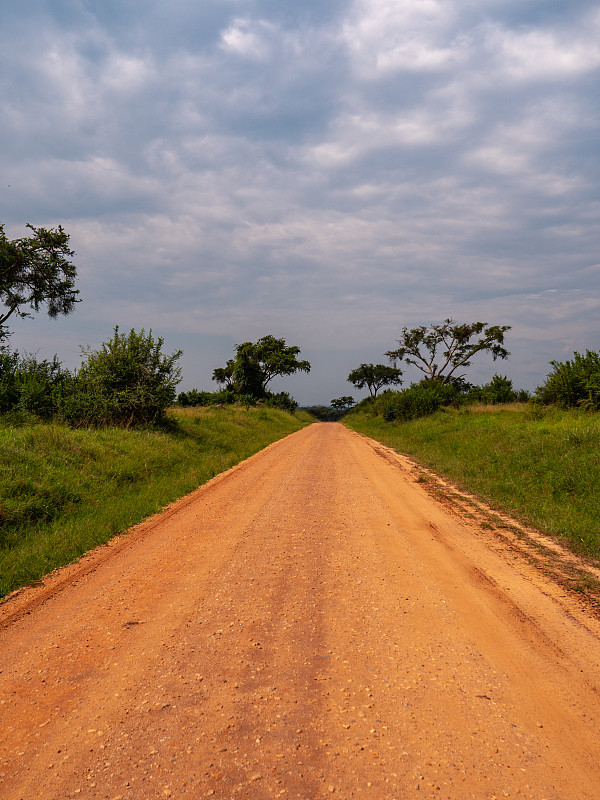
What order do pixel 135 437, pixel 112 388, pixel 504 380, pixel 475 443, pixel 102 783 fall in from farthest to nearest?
pixel 504 380
pixel 112 388
pixel 475 443
pixel 135 437
pixel 102 783

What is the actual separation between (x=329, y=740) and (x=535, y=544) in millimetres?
5020

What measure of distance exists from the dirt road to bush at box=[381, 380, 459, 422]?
24.5m

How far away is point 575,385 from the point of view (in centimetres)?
1866

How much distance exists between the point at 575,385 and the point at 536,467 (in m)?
10.0

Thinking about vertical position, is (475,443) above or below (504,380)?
below

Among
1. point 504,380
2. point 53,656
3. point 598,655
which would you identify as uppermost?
point 504,380

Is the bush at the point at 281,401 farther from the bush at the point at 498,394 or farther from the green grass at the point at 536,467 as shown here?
the green grass at the point at 536,467

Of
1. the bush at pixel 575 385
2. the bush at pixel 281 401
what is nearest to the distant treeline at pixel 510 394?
the bush at pixel 575 385

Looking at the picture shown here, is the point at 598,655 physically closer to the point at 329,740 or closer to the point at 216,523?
the point at 329,740

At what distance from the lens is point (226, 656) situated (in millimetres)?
3543

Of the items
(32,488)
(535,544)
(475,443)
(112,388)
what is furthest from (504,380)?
(32,488)

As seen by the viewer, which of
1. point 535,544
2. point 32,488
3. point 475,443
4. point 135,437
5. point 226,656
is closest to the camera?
point 226,656

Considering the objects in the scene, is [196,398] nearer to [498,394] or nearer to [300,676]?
[498,394]

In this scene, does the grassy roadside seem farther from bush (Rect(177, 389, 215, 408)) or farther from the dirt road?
bush (Rect(177, 389, 215, 408))
